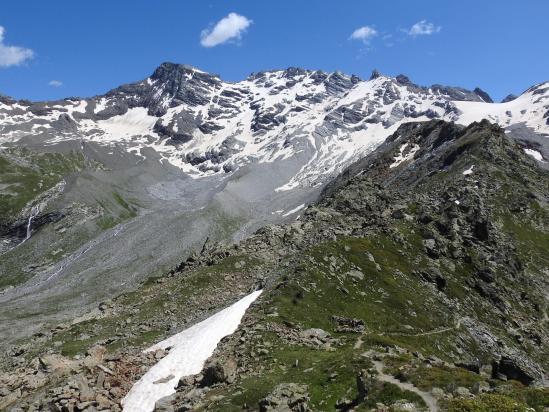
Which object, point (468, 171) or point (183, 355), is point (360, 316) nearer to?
point (183, 355)

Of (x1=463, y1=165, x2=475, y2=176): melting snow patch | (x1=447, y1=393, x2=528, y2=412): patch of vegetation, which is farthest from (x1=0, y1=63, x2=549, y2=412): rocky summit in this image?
(x1=463, y1=165, x2=475, y2=176): melting snow patch

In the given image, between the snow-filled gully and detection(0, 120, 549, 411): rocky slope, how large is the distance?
1.44m

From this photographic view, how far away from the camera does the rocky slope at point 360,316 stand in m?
34.8

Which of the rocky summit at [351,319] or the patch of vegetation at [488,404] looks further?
the rocky summit at [351,319]

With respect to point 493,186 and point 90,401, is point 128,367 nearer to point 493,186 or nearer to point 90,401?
point 90,401

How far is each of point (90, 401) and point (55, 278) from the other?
501 ft

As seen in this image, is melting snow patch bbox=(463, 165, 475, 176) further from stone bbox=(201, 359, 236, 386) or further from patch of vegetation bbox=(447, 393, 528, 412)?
patch of vegetation bbox=(447, 393, 528, 412)

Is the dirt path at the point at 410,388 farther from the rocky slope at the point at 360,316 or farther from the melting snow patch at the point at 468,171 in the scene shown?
the melting snow patch at the point at 468,171

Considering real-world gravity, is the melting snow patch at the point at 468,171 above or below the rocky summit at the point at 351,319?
above

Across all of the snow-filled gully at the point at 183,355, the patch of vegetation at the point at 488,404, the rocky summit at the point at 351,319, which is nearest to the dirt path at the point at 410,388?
the rocky summit at the point at 351,319

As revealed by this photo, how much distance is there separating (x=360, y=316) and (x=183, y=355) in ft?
67.7

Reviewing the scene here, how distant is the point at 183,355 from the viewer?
157 feet

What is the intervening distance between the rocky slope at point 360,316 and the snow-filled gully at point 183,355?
1.44 metres

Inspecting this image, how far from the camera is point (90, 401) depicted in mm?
40312
